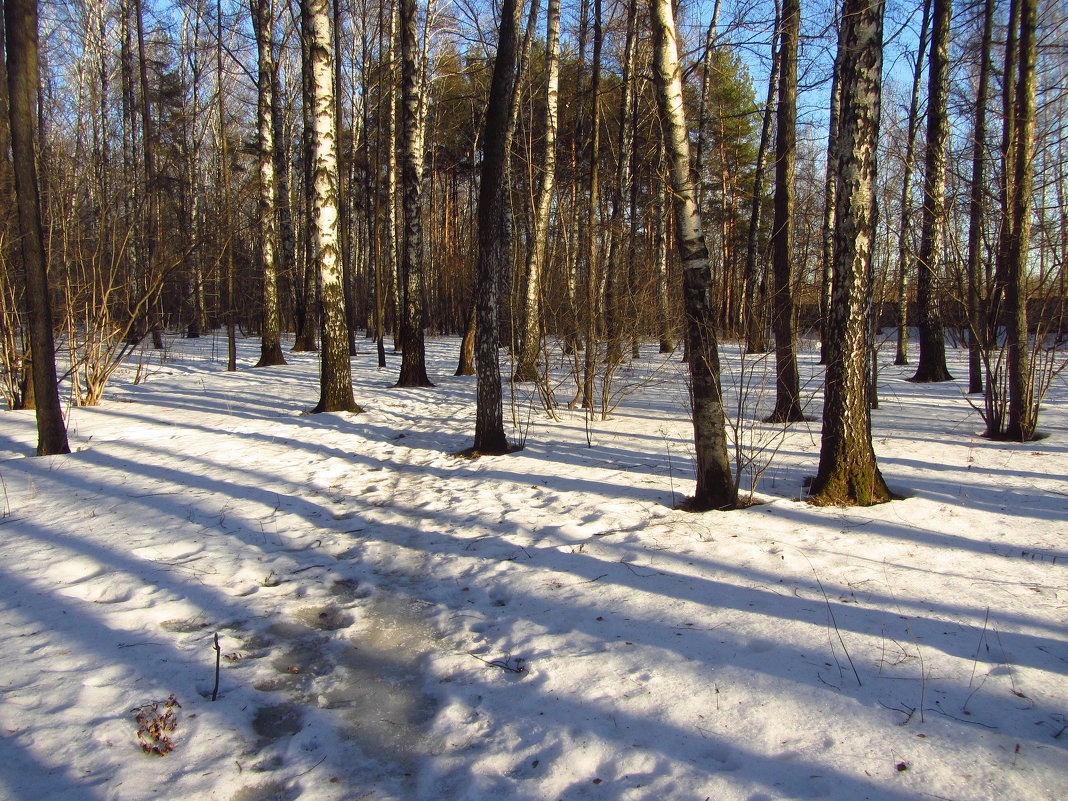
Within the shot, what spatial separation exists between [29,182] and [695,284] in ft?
21.8

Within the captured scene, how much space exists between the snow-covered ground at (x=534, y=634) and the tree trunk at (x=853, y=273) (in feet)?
1.31

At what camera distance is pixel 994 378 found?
687 cm

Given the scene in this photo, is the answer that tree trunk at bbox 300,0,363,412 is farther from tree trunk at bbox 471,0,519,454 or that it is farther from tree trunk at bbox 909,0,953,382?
tree trunk at bbox 909,0,953,382

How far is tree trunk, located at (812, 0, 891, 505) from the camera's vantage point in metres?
4.58

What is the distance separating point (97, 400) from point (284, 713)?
9.77 m

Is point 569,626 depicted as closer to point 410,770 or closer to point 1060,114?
point 410,770

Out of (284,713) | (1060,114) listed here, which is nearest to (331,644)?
(284,713)

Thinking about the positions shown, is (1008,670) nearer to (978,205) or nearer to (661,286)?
(978,205)

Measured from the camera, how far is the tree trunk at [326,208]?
889cm

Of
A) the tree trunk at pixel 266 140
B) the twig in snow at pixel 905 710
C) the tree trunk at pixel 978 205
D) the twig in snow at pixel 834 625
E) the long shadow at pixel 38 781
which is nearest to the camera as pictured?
the long shadow at pixel 38 781

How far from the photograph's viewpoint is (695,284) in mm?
4883

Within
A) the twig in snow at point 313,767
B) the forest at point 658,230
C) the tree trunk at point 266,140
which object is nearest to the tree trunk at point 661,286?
the forest at point 658,230

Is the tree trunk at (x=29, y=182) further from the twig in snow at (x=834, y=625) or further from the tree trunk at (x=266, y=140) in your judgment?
the tree trunk at (x=266, y=140)

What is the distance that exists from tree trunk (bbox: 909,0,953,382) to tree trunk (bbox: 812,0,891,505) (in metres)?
5.65
